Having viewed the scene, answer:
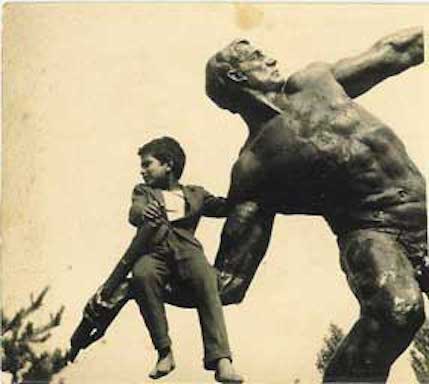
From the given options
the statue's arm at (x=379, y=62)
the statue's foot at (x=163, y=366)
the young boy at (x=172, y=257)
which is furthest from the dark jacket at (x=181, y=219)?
the statue's arm at (x=379, y=62)

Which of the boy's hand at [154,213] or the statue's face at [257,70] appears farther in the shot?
the statue's face at [257,70]

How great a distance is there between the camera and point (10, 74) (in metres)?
3.51

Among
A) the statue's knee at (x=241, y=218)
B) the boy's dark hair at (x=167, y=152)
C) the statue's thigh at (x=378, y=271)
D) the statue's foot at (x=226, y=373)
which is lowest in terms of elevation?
the statue's foot at (x=226, y=373)

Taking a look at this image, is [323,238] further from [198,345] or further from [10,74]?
[10,74]

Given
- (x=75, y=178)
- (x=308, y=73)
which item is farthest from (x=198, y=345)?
(x=308, y=73)

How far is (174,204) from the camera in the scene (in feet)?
11.4

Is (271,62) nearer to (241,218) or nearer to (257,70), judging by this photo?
(257,70)

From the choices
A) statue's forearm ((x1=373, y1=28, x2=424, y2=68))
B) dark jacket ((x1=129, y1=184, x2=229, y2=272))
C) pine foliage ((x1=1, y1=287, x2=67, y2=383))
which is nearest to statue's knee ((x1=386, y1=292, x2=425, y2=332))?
dark jacket ((x1=129, y1=184, x2=229, y2=272))

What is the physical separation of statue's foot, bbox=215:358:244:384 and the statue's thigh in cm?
35

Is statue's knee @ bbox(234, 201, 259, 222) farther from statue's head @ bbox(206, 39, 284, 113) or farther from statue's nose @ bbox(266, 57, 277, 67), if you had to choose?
statue's nose @ bbox(266, 57, 277, 67)

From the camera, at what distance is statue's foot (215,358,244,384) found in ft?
11.1

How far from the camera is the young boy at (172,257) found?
3395 mm

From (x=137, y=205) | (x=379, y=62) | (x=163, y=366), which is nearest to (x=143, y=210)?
(x=137, y=205)

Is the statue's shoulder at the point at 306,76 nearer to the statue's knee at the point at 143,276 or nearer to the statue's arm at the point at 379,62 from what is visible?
the statue's arm at the point at 379,62
